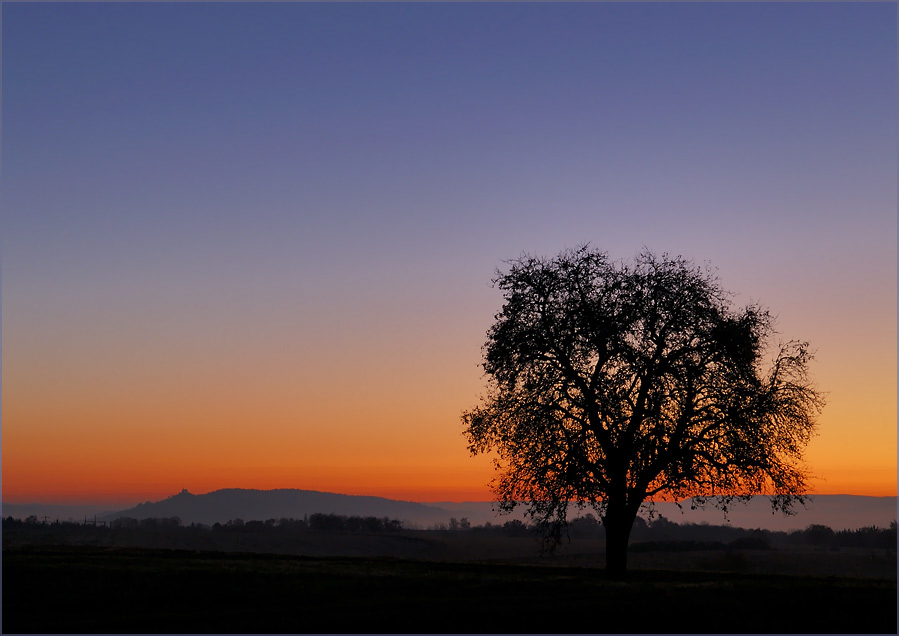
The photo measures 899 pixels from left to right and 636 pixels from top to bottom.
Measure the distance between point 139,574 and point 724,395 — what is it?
25200mm

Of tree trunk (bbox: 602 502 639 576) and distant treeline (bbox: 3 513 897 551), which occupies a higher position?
tree trunk (bbox: 602 502 639 576)

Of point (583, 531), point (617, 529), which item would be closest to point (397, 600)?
point (617, 529)

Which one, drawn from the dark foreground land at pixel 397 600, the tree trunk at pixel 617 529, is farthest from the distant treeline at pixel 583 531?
the dark foreground land at pixel 397 600

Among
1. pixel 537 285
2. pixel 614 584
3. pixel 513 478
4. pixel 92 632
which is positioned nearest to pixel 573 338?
pixel 537 285

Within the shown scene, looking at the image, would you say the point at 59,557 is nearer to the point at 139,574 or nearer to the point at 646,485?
the point at 139,574

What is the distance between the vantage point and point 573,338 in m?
38.7

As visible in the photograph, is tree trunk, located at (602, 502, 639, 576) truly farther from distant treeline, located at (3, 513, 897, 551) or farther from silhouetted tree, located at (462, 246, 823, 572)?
distant treeline, located at (3, 513, 897, 551)

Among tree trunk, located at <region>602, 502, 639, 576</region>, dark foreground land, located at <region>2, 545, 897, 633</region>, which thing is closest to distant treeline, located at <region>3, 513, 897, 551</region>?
tree trunk, located at <region>602, 502, 639, 576</region>

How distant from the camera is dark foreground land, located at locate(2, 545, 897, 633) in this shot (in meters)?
25.5

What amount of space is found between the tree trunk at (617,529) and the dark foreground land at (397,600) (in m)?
1.68

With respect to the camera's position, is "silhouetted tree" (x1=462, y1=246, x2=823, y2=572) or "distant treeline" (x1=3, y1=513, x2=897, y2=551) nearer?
"silhouetted tree" (x1=462, y1=246, x2=823, y2=572)

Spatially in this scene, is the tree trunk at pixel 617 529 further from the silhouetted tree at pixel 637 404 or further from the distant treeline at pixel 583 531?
the distant treeline at pixel 583 531

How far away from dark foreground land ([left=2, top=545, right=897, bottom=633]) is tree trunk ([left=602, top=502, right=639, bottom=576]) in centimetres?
168

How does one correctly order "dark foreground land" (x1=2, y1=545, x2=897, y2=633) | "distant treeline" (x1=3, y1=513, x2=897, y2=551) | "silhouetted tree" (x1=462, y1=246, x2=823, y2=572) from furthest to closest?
"distant treeline" (x1=3, y1=513, x2=897, y2=551) < "silhouetted tree" (x1=462, y1=246, x2=823, y2=572) < "dark foreground land" (x1=2, y1=545, x2=897, y2=633)
